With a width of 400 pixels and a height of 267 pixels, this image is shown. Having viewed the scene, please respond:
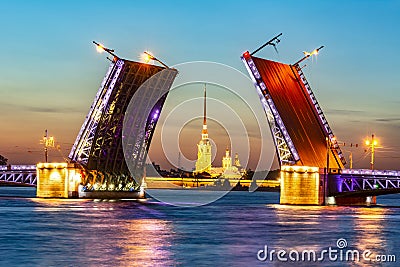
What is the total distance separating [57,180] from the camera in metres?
78.1

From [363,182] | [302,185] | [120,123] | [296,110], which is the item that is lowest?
[302,185]

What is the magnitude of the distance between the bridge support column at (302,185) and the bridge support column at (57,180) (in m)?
18.3

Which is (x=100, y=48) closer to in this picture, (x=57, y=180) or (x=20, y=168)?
(x=57, y=180)

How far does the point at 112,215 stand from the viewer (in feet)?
169

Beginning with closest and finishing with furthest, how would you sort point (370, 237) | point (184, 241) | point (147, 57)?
1. point (184, 241)
2. point (370, 237)
3. point (147, 57)

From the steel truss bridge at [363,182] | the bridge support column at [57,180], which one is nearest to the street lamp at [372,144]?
the steel truss bridge at [363,182]

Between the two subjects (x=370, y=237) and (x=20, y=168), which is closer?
(x=370, y=237)

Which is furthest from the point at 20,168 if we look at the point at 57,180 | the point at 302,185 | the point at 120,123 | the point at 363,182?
the point at 363,182

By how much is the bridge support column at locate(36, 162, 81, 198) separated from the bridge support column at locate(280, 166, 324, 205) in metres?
18.3

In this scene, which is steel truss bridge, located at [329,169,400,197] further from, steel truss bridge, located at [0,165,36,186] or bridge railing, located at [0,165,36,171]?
steel truss bridge, located at [0,165,36,186]

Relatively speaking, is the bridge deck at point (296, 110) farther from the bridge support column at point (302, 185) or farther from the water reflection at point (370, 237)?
the water reflection at point (370, 237)

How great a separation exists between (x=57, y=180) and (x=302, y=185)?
2207cm

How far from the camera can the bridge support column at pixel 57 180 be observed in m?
77.1

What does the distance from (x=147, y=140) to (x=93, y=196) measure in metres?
10.6
